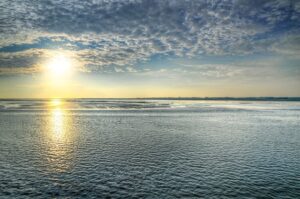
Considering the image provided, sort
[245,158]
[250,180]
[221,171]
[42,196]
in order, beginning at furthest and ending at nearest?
[245,158], [221,171], [250,180], [42,196]

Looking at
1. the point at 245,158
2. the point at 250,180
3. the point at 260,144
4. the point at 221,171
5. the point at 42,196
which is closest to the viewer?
the point at 42,196

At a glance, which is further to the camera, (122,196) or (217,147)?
(217,147)

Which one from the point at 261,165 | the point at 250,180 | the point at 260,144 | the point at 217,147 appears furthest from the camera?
the point at 260,144

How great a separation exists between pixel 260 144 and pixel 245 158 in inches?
366

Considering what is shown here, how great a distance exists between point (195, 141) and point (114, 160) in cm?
1541

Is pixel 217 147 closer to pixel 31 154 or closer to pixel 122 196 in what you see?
pixel 122 196

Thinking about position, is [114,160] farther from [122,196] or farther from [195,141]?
[195,141]

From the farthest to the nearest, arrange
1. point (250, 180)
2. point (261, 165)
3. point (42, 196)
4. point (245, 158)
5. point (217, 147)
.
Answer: point (217, 147)
point (245, 158)
point (261, 165)
point (250, 180)
point (42, 196)

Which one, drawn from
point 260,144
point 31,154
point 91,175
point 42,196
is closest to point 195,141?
point 260,144

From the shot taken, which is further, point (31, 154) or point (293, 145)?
point (293, 145)

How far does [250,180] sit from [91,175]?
13.9 metres

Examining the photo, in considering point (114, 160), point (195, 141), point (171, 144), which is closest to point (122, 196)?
point (114, 160)

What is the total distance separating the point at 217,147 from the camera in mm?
33500

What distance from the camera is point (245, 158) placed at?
→ 28016 millimetres
